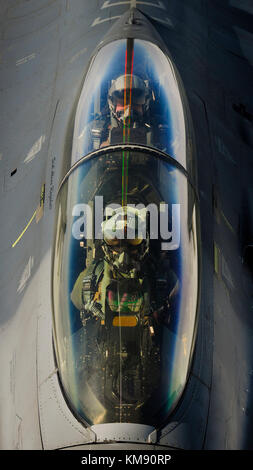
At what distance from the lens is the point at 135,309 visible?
516 centimetres

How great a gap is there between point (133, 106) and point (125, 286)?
2.03 meters

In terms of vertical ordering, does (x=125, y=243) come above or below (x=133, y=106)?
below

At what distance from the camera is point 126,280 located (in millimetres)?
5242

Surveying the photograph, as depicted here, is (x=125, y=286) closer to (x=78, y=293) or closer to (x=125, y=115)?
(x=78, y=293)

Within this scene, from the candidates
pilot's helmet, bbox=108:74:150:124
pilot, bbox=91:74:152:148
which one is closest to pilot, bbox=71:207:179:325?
pilot, bbox=91:74:152:148

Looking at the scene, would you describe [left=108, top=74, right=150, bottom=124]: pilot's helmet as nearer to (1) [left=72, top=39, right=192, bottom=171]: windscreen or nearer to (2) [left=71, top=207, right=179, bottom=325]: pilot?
(1) [left=72, top=39, right=192, bottom=171]: windscreen

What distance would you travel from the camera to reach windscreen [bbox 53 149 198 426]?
5.00m

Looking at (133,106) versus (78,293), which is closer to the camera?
(78,293)

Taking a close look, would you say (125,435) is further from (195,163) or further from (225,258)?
(195,163)

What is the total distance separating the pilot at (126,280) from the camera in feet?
17.1

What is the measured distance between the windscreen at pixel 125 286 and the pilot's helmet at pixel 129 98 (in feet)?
2.17

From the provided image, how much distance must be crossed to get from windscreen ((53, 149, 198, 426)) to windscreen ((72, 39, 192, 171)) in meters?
0.37

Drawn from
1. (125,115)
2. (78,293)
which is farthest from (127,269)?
(125,115)

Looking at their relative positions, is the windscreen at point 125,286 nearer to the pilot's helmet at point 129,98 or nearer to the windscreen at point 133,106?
the windscreen at point 133,106
